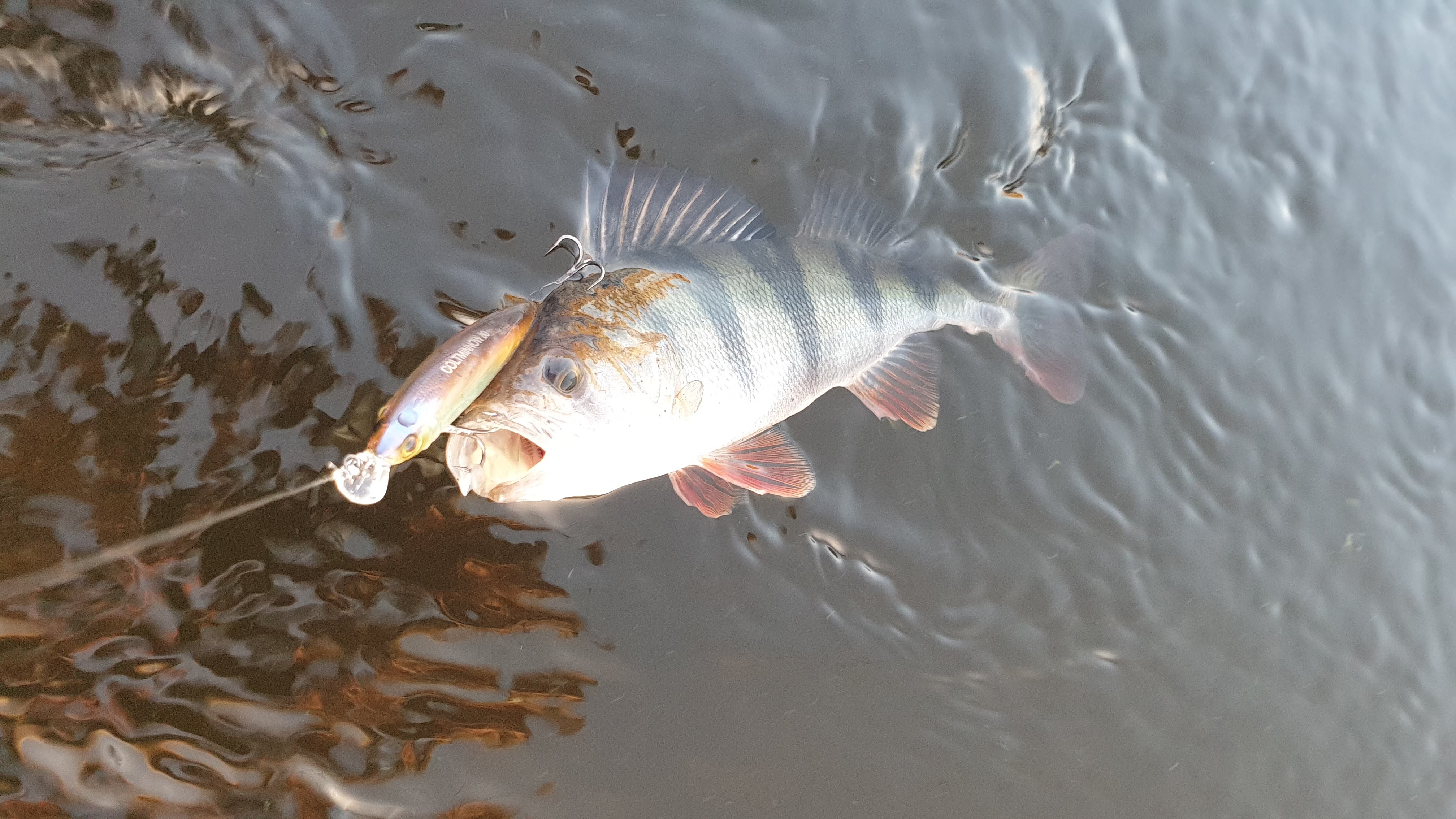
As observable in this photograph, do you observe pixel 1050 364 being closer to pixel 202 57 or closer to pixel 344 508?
pixel 344 508

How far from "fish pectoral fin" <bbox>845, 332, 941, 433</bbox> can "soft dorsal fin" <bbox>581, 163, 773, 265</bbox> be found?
0.72 meters

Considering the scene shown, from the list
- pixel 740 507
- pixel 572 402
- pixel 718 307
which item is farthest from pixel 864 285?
pixel 572 402

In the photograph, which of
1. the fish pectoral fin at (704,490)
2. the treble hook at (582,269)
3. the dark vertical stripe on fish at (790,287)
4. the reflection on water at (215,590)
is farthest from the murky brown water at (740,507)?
the dark vertical stripe on fish at (790,287)

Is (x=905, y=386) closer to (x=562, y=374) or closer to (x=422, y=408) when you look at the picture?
(x=562, y=374)

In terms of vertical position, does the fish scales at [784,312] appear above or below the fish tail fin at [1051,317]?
above

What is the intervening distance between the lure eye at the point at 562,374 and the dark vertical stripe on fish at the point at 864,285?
1.08 meters

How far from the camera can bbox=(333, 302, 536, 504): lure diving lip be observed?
5.63 ft

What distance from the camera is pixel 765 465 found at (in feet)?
8.66

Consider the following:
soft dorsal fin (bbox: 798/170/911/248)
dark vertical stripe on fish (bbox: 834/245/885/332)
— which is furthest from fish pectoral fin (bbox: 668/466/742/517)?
soft dorsal fin (bbox: 798/170/911/248)

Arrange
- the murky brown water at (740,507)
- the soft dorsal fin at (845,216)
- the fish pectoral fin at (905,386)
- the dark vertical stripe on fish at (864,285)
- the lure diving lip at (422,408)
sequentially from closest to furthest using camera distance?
the lure diving lip at (422,408)
the murky brown water at (740,507)
the dark vertical stripe on fish at (864,285)
the soft dorsal fin at (845,216)
the fish pectoral fin at (905,386)

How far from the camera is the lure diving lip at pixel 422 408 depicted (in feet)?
5.63

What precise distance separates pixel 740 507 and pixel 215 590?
159cm

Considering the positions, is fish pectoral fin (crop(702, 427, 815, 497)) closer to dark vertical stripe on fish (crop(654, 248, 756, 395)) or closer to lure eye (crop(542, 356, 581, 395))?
dark vertical stripe on fish (crop(654, 248, 756, 395))

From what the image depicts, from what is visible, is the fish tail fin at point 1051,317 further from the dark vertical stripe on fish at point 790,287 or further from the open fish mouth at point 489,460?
the open fish mouth at point 489,460
